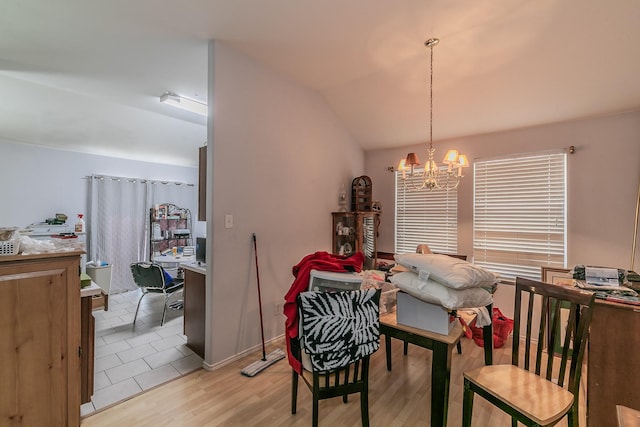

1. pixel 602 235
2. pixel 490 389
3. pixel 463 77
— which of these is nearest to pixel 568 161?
pixel 602 235

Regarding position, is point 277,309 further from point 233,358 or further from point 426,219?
point 426,219

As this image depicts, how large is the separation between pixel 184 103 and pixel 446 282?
350 centimetres

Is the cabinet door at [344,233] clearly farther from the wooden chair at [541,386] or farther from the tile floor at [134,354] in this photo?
the wooden chair at [541,386]

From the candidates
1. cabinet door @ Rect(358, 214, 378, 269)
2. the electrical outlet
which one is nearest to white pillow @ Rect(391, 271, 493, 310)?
the electrical outlet

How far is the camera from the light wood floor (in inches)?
71.1

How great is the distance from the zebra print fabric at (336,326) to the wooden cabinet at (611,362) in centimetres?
139

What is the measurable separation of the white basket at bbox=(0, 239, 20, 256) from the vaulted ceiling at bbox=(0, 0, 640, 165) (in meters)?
1.63

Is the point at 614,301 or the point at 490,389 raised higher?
the point at 614,301

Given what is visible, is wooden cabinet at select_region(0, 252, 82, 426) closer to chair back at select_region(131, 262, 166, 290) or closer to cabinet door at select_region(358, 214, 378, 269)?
chair back at select_region(131, 262, 166, 290)

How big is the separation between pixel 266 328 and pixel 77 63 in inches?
123

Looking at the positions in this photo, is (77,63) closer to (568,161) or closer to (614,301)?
(614,301)

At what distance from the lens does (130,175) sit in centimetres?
507

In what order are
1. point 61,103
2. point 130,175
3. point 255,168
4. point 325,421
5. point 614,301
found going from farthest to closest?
point 130,175 → point 61,103 → point 255,168 → point 325,421 → point 614,301

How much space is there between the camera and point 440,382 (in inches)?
58.1
